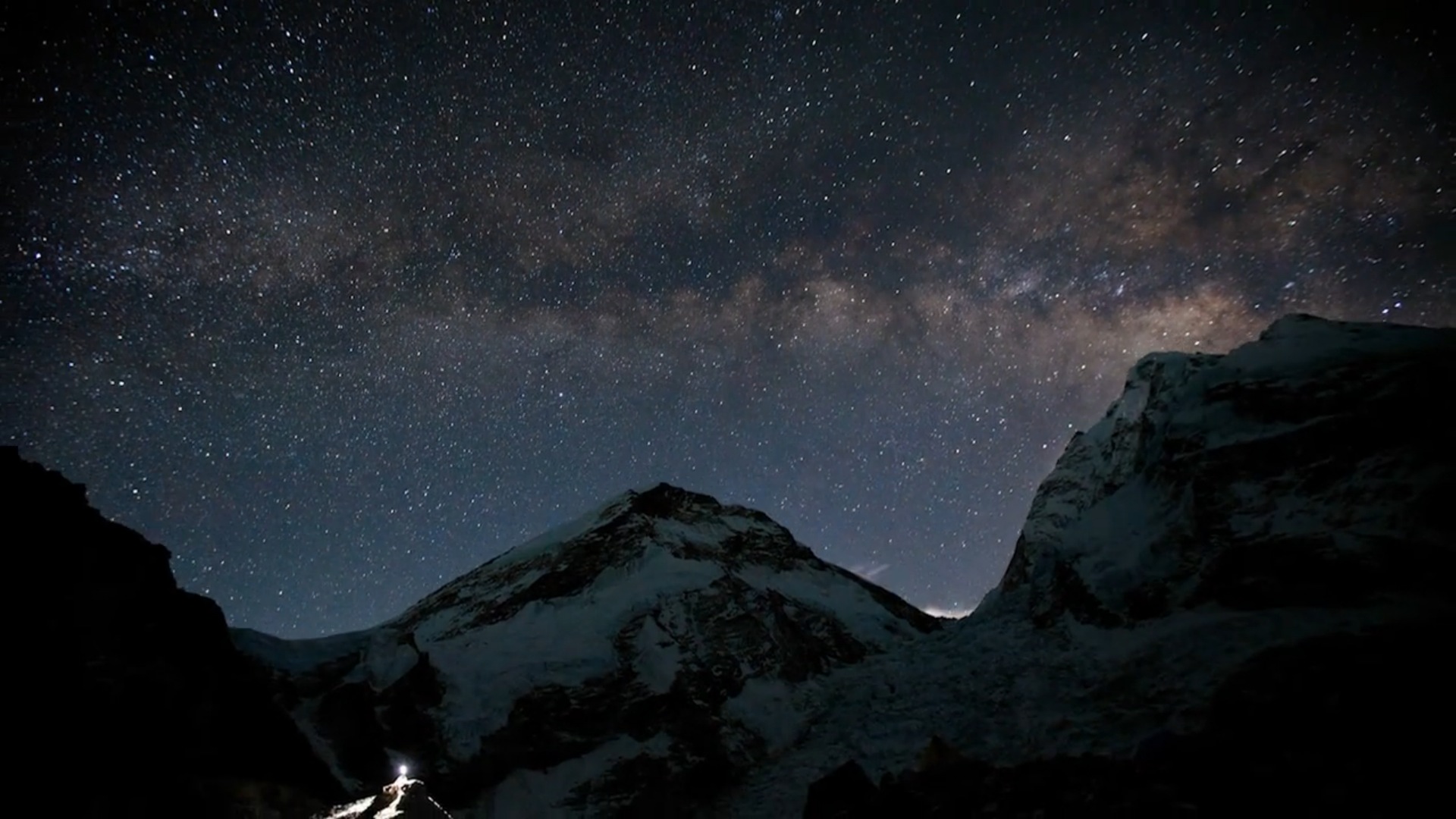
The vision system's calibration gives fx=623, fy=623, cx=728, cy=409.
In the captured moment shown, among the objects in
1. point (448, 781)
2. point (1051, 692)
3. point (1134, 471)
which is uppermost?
point (1134, 471)

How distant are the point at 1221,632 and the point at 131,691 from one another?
34.3 m

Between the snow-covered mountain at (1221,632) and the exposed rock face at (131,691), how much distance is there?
15537 millimetres

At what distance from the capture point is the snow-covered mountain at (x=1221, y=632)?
13812 mm

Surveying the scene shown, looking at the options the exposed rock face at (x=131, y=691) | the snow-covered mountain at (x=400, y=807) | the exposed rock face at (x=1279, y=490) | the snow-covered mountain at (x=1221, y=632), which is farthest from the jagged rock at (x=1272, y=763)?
the exposed rock face at (x=131, y=691)

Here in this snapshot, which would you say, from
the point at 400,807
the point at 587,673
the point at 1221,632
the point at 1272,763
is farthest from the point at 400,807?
the point at 1221,632

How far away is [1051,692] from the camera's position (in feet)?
85.0

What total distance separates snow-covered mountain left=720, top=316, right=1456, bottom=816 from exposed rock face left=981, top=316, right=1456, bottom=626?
0.09m

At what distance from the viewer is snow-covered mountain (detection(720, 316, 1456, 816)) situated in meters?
13.8

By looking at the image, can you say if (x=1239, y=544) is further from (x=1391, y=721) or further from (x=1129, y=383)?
(x=1129, y=383)

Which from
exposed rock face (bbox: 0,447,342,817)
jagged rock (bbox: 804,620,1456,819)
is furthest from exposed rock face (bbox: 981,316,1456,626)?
exposed rock face (bbox: 0,447,342,817)

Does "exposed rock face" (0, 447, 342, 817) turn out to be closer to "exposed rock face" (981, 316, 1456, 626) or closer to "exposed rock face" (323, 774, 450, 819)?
"exposed rock face" (323, 774, 450, 819)

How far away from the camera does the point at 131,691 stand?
15.2m

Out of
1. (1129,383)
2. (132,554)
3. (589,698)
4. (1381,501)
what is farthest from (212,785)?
(1129,383)

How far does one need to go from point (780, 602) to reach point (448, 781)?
23063mm
